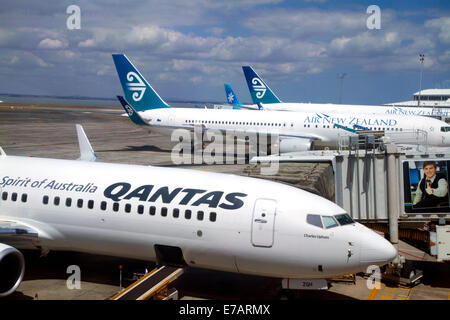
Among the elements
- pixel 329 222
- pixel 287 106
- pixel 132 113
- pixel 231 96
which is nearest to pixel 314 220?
pixel 329 222

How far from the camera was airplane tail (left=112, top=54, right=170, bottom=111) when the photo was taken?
45.7 meters

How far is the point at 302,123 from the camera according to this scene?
4169 centimetres

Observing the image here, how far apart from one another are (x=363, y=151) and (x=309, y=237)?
6724 mm

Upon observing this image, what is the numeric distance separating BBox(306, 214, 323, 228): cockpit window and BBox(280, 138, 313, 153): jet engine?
26.7 metres

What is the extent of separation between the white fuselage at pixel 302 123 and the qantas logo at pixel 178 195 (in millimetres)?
26437

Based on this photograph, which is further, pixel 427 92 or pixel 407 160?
pixel 427 92

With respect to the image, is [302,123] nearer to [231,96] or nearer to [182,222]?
[182,222]

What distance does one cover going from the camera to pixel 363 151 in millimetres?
18297

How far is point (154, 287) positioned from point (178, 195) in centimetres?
285

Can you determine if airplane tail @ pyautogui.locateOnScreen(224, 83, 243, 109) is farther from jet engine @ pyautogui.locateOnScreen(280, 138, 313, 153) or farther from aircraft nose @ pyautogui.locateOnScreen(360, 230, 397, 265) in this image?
aircraft nose @ pyautogui.locateOnScreen(360, 230, 397, 265)

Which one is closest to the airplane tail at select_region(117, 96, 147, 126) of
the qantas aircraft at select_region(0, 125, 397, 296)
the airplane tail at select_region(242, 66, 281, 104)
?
the qantas aircraft at select_region(0, 125, 397, 296)

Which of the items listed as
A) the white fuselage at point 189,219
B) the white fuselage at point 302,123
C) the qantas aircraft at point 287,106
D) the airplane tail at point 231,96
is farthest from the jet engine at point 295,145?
the airplane tail at point 231,96
